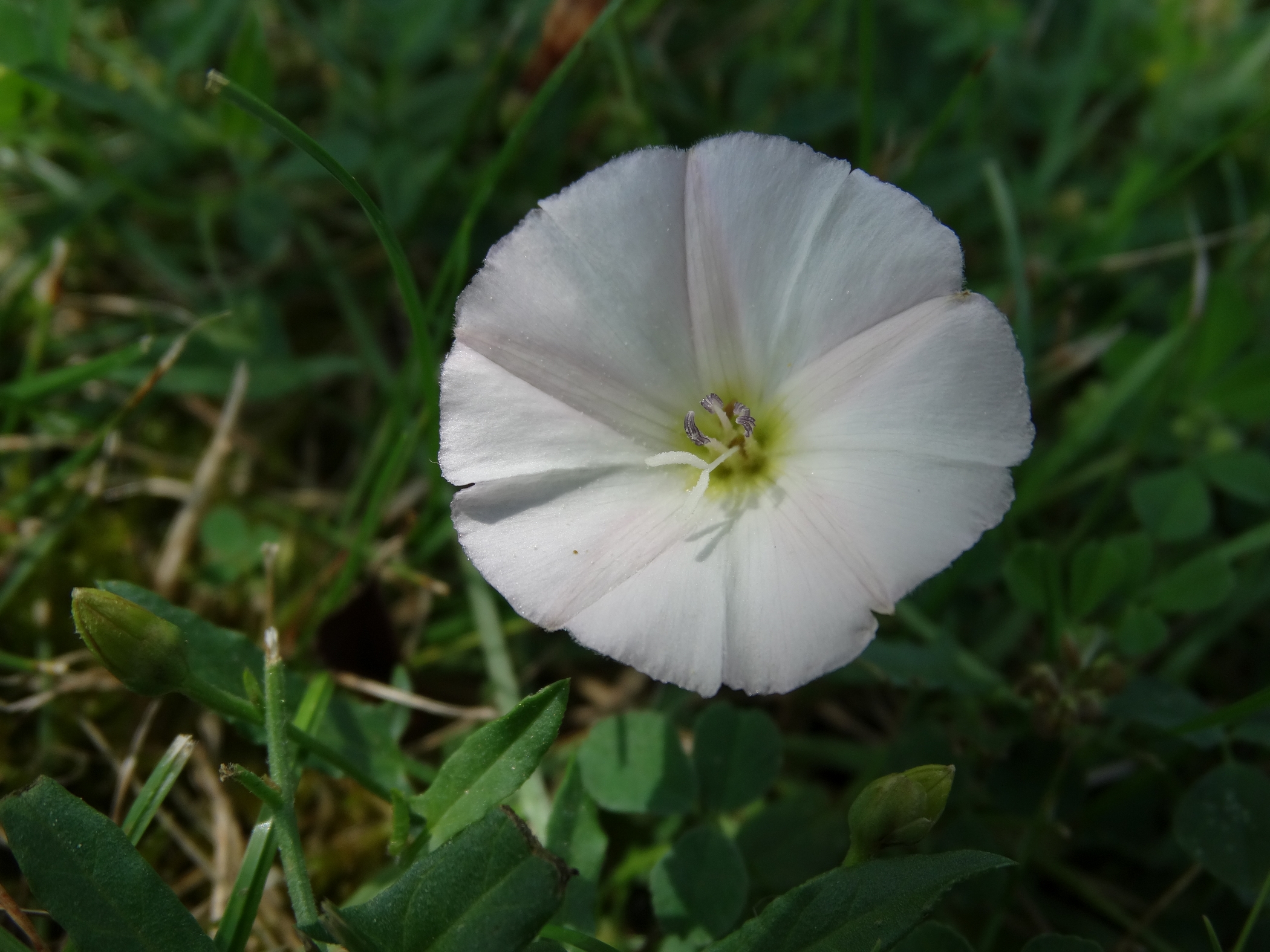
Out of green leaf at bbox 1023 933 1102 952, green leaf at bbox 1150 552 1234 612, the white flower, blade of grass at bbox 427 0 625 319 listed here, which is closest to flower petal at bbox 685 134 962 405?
the white flower

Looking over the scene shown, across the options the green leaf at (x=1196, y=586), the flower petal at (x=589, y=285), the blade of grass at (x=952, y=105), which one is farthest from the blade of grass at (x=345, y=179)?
the green leaf at (x=1196, y=586)

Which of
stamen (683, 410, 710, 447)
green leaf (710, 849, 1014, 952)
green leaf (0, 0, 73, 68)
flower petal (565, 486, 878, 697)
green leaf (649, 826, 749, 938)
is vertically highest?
green leaf (0, 0, 73, 68)

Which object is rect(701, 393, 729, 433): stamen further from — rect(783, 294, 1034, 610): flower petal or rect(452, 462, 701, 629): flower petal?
rect(783, 294, 1034, 610): flower petal

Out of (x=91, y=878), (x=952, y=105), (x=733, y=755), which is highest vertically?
(x=952, y=105)

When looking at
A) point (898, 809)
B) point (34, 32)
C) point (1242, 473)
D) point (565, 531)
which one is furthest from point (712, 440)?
point (34, 32)

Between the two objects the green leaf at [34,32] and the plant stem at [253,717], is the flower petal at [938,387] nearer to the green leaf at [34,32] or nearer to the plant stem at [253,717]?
the plant stem at [253,717]

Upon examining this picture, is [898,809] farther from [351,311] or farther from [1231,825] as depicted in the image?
[351,311]
